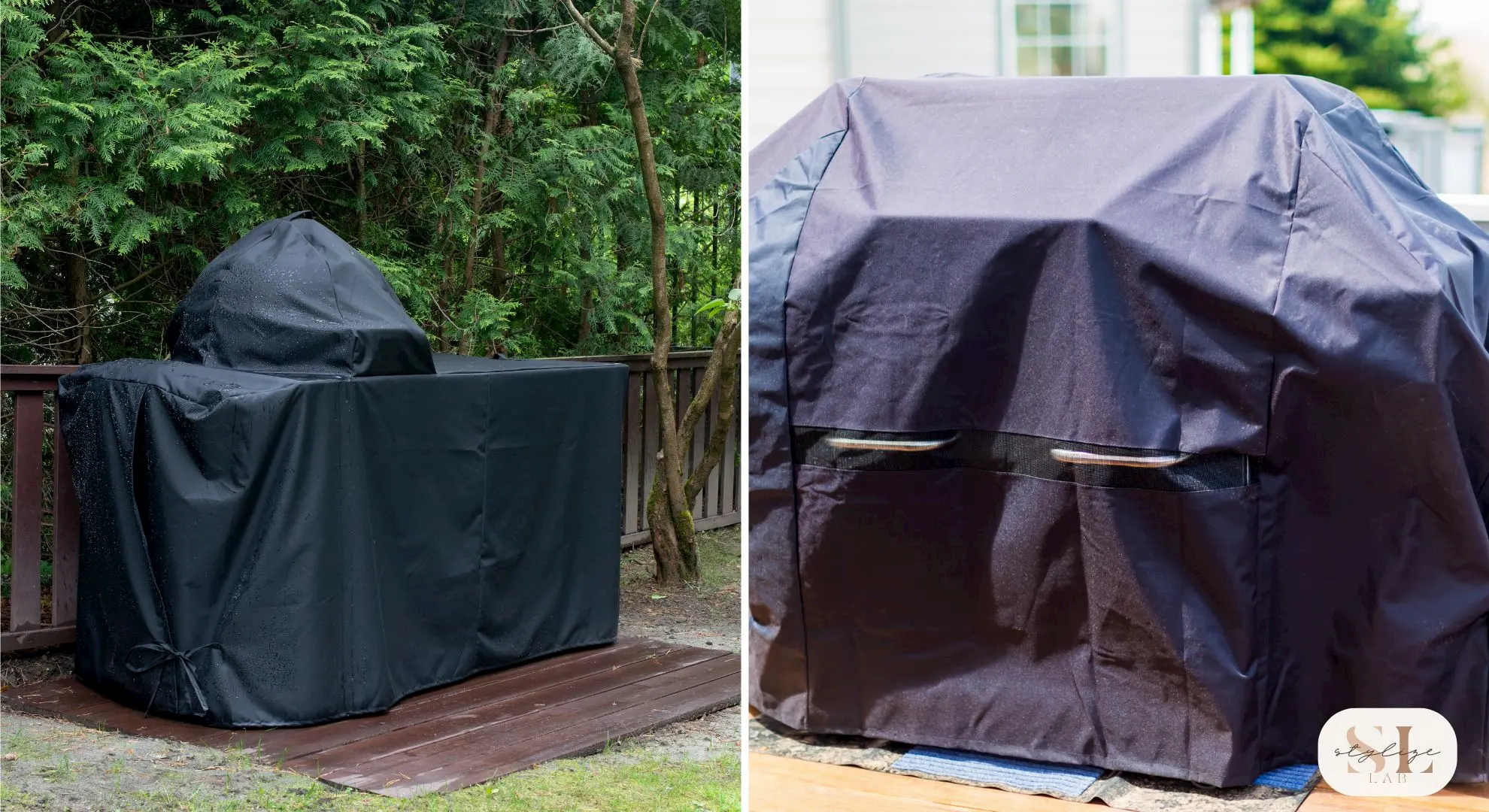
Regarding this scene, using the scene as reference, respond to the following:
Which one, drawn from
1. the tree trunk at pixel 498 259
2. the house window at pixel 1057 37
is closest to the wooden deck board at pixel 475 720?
the house window at pixel 1057 37

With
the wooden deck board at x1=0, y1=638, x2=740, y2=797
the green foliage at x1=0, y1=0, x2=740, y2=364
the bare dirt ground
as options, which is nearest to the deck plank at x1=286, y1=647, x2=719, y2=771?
the wooden deck board at x1=0, y1=638, x2=740, y2=797

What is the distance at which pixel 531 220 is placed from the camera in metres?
6.41

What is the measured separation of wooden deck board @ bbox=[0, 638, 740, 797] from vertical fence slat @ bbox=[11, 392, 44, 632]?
305mm

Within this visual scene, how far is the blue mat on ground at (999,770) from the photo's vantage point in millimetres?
2623

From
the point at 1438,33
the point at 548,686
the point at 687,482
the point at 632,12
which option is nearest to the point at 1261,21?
the point at 1438,33

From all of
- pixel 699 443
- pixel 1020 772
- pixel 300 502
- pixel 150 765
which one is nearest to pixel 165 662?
pixel 150 765

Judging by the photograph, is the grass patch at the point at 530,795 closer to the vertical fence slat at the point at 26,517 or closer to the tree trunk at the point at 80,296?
the vertical fence slat at the point at 26,517

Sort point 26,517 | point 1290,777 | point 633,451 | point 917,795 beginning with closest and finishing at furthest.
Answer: point 917,795, point 1290,777, point 26,517, point 633,451

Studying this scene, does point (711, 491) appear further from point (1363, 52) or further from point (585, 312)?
point (1363, 52)

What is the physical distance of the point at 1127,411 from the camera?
2527 millimetres

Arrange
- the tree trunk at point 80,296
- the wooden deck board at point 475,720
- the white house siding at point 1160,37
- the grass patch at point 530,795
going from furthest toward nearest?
the tree trunk at point 80,296 → the wooden deck board at point 475,720 → the white house siding at point 1160,37 → the grass patch at point 530,795

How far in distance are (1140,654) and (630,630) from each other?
3034 mm

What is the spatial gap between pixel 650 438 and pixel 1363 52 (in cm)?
363

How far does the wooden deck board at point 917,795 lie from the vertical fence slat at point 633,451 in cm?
383
